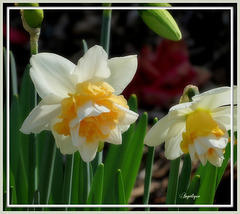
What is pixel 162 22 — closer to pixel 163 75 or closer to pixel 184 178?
pixel 163 75

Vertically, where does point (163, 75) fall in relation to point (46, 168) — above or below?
above

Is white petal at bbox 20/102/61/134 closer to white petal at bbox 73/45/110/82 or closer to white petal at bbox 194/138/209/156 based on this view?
white petal at bbox 73/45/110/82

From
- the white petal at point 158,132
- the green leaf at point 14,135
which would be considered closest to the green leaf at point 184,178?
the white petal at point 158,132

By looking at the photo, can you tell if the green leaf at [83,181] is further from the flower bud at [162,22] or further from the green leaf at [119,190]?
the flower bud at [162,22]

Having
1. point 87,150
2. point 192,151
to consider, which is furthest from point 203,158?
point 87,150

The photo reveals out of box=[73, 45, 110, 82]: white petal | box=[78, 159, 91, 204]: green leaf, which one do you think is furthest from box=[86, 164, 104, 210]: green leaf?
box=[73, 45, 110, 82]: white petal

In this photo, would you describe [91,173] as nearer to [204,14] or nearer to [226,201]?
[226,201]

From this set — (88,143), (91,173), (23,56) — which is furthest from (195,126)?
(23,56)
